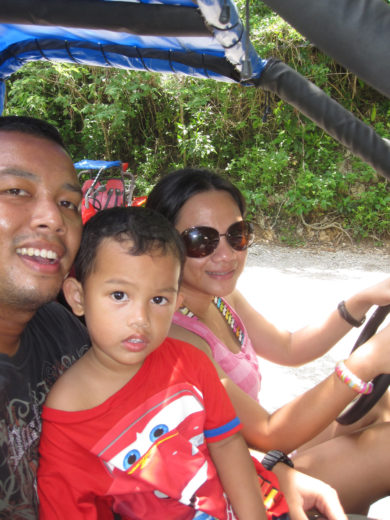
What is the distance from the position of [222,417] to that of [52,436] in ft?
1.62

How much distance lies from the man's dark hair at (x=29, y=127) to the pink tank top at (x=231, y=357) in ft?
2.60

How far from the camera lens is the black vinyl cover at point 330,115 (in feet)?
5.84

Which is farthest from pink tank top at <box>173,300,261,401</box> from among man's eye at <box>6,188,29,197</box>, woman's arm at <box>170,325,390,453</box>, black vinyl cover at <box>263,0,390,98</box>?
black vinyl cover at <box>263,0,390,98</box>

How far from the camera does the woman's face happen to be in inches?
70.7

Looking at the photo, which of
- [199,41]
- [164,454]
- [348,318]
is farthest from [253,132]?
[164,454]

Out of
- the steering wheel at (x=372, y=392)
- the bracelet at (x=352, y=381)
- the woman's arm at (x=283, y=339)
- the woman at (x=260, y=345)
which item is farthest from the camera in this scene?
the woman's arm at (x=283, y=339)

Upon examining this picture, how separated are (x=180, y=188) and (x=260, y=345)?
3.08 feet

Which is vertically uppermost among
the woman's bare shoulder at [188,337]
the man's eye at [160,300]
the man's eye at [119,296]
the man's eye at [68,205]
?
the man's eye at [68,205]

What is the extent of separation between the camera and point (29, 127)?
1445 mm

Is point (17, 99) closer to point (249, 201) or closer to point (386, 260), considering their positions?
point (249, 201)

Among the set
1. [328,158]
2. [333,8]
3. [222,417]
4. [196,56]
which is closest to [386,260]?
[328,158]

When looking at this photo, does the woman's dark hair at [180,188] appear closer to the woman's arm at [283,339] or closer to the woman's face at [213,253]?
the woman's face at [213,253]

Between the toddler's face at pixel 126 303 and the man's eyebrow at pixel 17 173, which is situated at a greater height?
the man's eyebrow at pixel 17 173

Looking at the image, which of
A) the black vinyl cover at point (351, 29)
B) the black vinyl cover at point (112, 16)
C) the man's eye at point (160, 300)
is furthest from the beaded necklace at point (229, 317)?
the black vinyl cover at point (351, 29)
